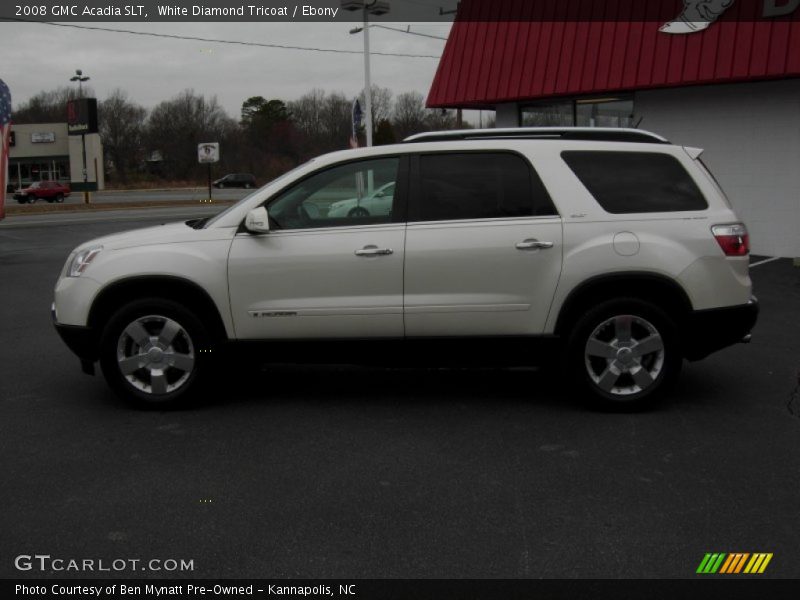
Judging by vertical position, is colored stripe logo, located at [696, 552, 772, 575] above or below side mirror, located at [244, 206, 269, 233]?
below

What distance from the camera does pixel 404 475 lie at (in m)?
4.93

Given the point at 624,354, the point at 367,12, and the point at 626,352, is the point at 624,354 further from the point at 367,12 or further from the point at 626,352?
the point at 367,12

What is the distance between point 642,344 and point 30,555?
13.0 ft

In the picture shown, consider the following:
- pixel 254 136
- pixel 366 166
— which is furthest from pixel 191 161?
pixel 366 166

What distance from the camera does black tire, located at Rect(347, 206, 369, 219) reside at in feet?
20.5

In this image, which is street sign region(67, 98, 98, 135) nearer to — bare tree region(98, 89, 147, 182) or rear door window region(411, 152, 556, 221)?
bare tree region(98, 89, 147, 182)

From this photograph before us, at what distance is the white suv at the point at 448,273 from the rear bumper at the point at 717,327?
0.01m

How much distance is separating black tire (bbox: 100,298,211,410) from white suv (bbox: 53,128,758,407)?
14 mm

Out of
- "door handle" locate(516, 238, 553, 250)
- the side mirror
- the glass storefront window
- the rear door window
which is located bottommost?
"door handle" locate(516, 238, 553, 250)

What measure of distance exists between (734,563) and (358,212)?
3.47 m

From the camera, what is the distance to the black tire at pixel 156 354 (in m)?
6.20

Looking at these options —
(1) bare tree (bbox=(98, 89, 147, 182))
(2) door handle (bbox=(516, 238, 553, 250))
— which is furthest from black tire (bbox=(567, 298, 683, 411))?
(1) bare tree (bbox=(98, 89, 147, 182))

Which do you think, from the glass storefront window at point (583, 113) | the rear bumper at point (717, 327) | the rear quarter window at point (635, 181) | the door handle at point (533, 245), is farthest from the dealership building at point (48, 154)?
the rear bumper at point (717, 327)

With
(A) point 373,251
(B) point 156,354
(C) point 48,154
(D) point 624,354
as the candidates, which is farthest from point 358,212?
(C) point 48,154
